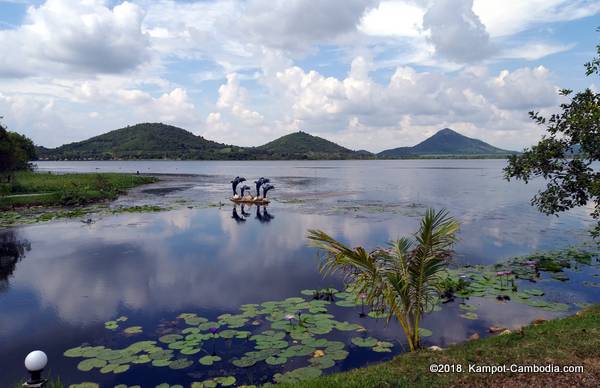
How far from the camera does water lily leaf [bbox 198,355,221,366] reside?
13573 millimetres

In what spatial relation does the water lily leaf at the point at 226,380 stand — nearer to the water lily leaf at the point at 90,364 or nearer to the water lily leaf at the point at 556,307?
the water lily leaf at the point at 90,364

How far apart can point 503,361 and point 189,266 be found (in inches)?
794

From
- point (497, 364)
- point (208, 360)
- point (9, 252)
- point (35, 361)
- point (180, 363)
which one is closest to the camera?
point (35, 361)

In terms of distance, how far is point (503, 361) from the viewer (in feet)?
34.6

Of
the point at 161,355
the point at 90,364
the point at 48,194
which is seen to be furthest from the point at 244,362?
the point at 48,194

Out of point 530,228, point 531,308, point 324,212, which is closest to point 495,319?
point 531,308

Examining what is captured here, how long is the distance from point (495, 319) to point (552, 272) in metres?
9.40

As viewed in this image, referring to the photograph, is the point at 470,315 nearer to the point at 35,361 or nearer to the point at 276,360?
the point at 276,360

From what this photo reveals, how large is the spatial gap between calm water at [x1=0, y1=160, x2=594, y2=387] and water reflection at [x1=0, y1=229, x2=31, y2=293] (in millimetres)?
68

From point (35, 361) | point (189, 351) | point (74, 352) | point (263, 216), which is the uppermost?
point (35, 361)

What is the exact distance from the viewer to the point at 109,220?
4378 centimetres

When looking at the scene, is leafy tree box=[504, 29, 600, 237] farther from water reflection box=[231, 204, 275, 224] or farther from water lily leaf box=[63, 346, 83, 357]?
water reflection box=[231, 204, 275, 224]

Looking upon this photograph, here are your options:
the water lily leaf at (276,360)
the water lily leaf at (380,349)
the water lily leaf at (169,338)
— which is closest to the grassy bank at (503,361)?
the water lily leaf at (380,349)

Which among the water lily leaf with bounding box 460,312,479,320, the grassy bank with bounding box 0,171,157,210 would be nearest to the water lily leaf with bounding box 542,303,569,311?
the water lily leaf with bounding box 460,312,479,320
